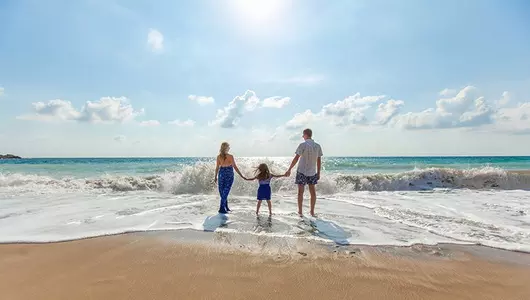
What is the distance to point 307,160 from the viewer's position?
718 centimetres

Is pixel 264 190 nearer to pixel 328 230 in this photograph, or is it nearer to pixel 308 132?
pixel 308 132

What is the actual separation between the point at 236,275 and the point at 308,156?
167 inches

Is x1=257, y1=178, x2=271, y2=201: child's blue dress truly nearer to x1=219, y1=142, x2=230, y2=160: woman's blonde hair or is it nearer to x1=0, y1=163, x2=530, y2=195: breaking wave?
x1=219, y1=142, x2=230, y2=160: woman's blonde hair

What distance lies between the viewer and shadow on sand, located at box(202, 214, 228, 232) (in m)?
5.76

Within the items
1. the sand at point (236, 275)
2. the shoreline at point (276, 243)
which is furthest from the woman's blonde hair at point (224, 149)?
the sand at point (236, 275)

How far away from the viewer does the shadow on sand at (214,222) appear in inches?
227

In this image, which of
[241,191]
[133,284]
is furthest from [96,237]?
[241,191]

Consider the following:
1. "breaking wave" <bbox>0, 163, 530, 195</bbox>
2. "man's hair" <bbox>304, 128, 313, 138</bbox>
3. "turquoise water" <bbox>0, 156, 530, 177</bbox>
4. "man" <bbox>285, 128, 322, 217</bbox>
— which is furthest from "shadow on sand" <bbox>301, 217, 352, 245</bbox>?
"turquoise water" <bbox>0, 156, 530, 177</bbox>

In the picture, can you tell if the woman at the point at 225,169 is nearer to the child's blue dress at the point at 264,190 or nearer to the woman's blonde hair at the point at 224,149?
the woman's blonde hair at the point at 224,149

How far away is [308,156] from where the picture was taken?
7.17 meters

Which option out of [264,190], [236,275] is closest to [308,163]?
[264,190]

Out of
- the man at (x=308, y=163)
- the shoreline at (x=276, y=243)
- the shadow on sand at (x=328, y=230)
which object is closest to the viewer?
the shoreline at (x=276, y=243)

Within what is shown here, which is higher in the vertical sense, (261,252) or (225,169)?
(225,169)

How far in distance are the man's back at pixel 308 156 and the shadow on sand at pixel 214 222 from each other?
7.31 ft
